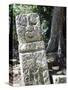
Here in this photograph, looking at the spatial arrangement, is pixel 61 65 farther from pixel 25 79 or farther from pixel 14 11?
pixel 14 11

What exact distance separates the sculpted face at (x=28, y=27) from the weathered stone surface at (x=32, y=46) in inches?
1.2

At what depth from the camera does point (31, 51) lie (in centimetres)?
169

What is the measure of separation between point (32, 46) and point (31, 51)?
40 millimetres

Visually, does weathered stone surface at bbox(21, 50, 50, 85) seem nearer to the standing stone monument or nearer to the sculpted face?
the standing stone monument

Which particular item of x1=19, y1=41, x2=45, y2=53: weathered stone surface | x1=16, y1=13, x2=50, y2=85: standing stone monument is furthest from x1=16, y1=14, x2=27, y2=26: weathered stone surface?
x1=19, y1=41, x2=45, y2=53: weathered stone surface

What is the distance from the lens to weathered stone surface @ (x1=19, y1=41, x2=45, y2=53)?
167cm

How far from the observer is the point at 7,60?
5.54 feet

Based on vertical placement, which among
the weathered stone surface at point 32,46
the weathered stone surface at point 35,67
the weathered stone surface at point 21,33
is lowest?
the weathered stone surface at point 35,67

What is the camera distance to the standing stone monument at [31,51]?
65.6 inches

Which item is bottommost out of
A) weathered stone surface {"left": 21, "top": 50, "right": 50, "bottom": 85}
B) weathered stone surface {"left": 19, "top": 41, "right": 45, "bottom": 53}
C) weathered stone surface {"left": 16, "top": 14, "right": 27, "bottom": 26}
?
weathered stone surface {"left": 21, "top": 50, "right": 50, "bottom": 85}

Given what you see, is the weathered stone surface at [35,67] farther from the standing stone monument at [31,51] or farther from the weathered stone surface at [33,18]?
the weathered stone surface at [33,18]

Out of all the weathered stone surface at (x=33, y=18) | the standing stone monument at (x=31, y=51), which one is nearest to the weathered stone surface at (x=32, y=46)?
the standing stone monument at (x=31, y=51)

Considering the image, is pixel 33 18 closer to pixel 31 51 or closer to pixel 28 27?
pixel 28 27

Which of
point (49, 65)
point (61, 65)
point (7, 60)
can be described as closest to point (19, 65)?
point (7, 60)
